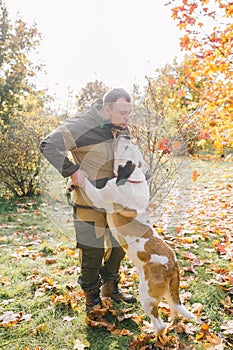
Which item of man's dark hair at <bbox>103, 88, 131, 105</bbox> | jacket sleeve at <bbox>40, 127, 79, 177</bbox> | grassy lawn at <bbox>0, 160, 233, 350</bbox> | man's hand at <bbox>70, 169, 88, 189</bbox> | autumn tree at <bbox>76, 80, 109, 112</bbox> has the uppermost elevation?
autumn tree at <bbox>76, 80, 109, 112</bbox>

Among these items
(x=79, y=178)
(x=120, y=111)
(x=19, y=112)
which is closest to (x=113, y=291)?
(x=79, y=178)

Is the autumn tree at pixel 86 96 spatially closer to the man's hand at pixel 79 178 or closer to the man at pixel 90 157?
the man at pixel 90 157

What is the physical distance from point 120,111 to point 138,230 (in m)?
0.92

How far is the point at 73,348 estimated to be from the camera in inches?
87.5

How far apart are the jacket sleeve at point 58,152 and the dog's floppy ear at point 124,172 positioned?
12.9 inches

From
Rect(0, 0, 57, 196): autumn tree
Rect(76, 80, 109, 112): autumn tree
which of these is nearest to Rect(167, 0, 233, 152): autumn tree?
Rect(76, 80, 109, 112): autumn tree

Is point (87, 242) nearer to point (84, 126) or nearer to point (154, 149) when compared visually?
point (84, 126)

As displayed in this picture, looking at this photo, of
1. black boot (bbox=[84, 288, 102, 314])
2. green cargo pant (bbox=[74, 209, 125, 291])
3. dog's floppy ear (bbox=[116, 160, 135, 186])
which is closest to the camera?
dog's floppy ear (bbox=[116, 160, 135, 186])

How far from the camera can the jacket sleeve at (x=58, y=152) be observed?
2.13m

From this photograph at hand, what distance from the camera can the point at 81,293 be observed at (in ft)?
9.62

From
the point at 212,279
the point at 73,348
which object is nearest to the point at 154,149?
the point at 212,279

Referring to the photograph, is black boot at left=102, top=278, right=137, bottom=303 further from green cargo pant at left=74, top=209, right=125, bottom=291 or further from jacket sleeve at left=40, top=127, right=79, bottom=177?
jacket sleeve at left=40, top=127, right=79, bottom=177

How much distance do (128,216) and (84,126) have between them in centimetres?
80

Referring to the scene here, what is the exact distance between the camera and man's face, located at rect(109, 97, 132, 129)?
216cm
